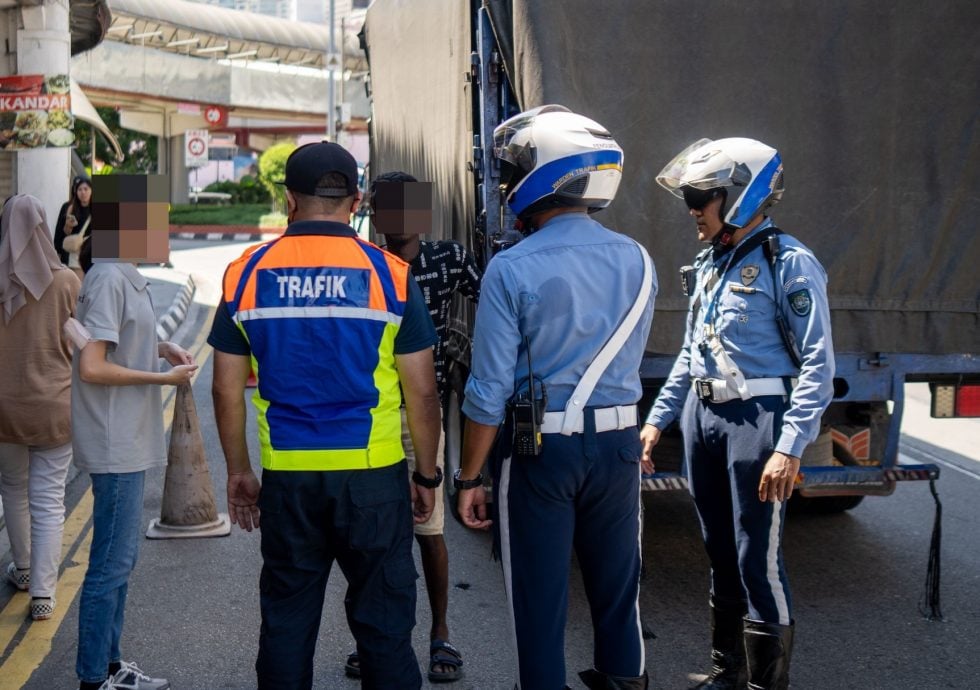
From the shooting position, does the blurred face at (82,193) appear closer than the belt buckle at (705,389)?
No

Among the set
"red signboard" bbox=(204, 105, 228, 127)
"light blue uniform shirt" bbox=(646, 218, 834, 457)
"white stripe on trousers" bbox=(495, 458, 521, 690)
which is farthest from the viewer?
"red signboard" bbox=(204, 105, 228, 127)

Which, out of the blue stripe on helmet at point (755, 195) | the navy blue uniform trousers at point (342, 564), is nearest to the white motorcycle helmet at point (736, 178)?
the blue stripe on helmet at point (755, 195)

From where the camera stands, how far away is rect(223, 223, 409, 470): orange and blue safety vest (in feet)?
10.9

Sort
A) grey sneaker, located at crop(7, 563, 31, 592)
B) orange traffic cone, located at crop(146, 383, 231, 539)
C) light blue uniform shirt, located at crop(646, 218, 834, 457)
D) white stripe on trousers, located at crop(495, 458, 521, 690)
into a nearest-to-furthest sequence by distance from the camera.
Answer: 1. white stripe on trousers, located at crop(495, 458, 521, 690)
2. light blue uniform shirt, located at crop(646, 218, 834, 457)
3. grey sneaker, located at crop(7, 563, 31, 592)
4. orange traffic cone, located at crop(146, 383, 231, 539)

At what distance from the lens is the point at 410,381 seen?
346cm

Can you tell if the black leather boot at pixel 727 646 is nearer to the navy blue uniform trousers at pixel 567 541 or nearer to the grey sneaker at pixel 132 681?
the navy blue uniform trousers at pixel 567 541

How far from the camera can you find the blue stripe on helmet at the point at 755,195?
415cm

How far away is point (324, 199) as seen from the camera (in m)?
3.38

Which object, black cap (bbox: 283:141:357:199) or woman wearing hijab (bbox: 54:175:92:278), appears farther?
woman wearing hijab (bbox: 54:175:92:278)

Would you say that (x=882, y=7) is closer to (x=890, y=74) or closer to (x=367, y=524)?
(x=890, y=74)

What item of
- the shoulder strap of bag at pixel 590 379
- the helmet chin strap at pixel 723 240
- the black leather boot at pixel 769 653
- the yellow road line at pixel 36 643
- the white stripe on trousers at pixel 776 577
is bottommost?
the yellow road line at pixel 36 643

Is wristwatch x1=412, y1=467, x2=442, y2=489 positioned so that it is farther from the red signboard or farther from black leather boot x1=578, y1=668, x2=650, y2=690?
the red signboard

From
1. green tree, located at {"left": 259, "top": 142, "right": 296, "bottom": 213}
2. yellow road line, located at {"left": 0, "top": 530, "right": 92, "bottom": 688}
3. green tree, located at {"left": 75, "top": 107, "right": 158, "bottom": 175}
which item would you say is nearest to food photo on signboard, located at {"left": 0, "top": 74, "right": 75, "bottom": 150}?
yellow road line, located at {"left": 0, "top": 530, "right": 92, "bottom": 688}

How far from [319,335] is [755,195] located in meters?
1.69
